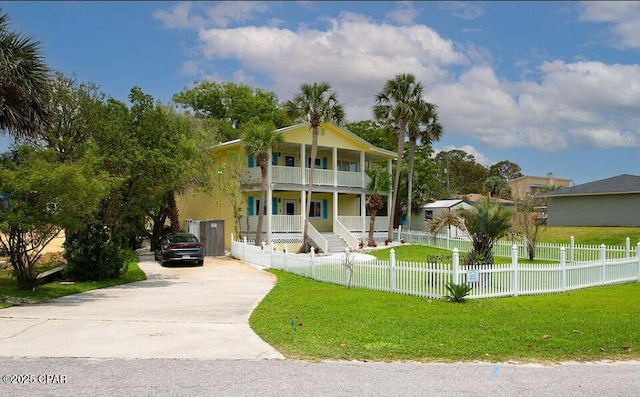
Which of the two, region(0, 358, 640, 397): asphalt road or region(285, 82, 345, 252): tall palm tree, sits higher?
region(285, 82, 345, 252): tall palm tree

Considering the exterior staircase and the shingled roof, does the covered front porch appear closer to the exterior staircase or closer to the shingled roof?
the exterior staircase

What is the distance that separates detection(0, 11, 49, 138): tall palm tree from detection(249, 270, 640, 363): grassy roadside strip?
7725 millimetres

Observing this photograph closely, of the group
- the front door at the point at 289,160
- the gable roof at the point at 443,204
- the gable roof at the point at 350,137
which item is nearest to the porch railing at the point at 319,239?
the front door at the point at 289,160

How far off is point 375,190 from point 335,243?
4421 millimetres

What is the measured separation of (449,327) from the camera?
31.7ft

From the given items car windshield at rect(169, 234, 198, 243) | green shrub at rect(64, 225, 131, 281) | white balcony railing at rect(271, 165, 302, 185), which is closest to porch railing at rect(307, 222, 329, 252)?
white balcony railing at rect(271, 165, 302, 185)

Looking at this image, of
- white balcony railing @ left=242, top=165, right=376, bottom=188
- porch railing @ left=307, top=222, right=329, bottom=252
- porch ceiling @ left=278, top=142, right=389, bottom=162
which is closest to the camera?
porch railing @ left=307, top=222, right=329, bottom=252

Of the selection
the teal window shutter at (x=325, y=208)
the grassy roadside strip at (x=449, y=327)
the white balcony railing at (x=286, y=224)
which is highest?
the teal window shutter at (x=325, y=208)

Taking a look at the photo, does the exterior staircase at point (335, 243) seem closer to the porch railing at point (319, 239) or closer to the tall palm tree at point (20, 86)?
the porch railing at point (319, 239)

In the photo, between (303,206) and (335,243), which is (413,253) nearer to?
(335,243)

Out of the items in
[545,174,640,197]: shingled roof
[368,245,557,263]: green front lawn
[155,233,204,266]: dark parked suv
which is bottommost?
[368,245,557,263]: green front lawn

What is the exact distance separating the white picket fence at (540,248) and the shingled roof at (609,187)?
8.24 metres

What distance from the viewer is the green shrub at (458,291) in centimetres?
1284

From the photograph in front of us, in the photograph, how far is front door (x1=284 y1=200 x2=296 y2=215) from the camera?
34.4 meters
